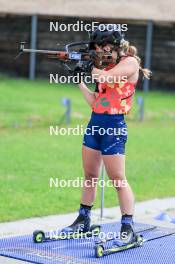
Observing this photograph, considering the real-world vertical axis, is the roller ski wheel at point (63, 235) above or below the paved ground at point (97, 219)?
above

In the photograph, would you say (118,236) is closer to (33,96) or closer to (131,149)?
(131,149)

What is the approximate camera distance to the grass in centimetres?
963

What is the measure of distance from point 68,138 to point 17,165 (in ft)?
12.7

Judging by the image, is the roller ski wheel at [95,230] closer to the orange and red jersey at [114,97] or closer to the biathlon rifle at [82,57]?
the orange and red jersey at [114,97]

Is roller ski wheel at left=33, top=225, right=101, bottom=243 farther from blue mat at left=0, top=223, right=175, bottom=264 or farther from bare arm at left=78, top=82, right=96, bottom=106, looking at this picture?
bare arm at left=78, top=82, right=96, bottom=106

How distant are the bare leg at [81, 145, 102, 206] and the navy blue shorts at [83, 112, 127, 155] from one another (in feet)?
0.40

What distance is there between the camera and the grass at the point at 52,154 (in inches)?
379

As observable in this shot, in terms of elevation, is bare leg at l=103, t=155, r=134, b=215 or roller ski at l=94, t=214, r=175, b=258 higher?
bare leg at l=103, t=155, r=134, b=215

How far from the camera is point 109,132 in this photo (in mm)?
7039

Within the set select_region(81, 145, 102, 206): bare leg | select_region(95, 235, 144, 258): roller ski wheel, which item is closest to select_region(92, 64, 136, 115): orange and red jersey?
select_region(81, 145, 102, 206): bare leg

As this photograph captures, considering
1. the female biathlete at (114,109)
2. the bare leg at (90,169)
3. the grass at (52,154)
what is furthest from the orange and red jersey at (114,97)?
the grass at (52,154)

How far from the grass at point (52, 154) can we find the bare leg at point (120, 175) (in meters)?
1.89

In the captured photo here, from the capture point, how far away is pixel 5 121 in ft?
57.2

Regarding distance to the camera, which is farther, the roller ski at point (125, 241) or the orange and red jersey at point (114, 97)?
the orange and red jersey at point (114, 97)
